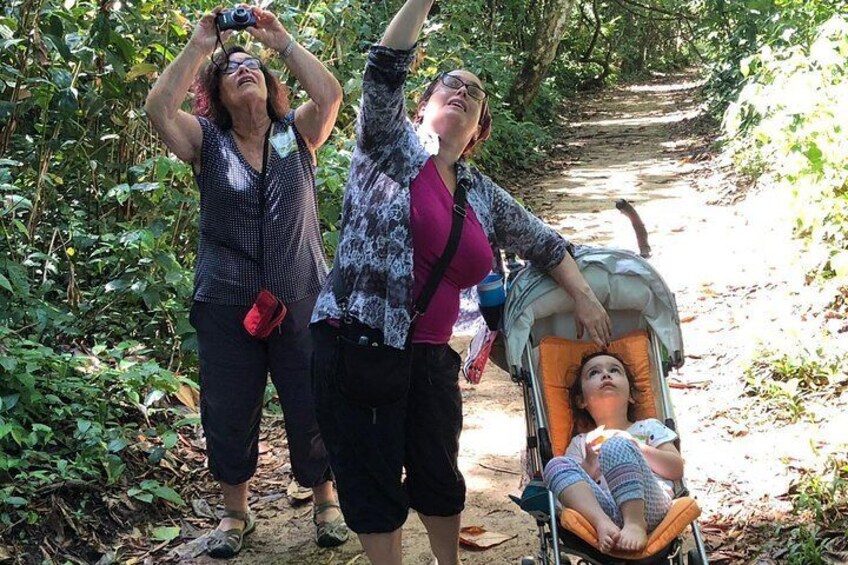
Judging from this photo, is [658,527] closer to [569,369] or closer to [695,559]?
[695,559]

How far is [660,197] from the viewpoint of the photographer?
10.2 meters

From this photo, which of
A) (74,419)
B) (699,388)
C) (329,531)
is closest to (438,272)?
(329,531)

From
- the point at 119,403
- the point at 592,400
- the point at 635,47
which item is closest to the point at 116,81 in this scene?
the point at 119,403

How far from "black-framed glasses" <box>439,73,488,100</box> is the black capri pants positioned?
802 millimetres

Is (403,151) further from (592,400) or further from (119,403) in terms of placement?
(119,403)

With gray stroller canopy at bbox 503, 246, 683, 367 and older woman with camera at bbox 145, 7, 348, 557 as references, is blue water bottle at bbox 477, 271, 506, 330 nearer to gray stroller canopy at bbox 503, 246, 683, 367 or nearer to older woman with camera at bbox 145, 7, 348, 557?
gray stroller canopy at bbox 503, 246, 683, 367

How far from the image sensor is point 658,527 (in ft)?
8.81

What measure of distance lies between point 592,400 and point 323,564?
1.32 metres

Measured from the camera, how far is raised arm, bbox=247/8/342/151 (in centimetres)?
326

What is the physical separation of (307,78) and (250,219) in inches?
22.4

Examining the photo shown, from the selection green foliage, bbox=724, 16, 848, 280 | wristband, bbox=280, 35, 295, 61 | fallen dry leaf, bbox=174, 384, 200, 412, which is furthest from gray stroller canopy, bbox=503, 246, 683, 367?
green foliage, bbox=724, 16, 848, 280

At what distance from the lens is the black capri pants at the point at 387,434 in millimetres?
2889

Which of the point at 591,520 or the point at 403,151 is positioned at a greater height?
the point at 403,151

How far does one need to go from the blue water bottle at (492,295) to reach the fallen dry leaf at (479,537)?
1.10 meters
